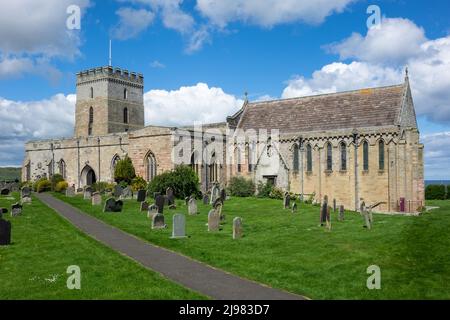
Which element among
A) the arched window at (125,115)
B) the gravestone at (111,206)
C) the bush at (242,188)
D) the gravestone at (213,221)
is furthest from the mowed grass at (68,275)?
the arched window at (125,115)

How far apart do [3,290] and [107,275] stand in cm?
242

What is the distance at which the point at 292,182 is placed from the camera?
38.5m

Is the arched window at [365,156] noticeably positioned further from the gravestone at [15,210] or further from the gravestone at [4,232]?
the gravestone at [4,232]

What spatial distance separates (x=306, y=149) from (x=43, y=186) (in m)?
25.7

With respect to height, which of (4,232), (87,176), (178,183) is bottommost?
(4,232)

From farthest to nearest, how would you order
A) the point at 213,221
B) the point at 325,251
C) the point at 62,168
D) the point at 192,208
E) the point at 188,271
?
the point at 62,168
the point at 192,208
the point at 213,221
the point at 325,251
the point at 188,271

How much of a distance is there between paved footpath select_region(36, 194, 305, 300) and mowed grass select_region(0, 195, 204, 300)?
0.43 m

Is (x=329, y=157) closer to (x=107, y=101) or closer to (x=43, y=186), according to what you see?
(x=43, y=186)

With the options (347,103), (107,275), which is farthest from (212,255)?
(347,103)

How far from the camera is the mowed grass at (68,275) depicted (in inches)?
408

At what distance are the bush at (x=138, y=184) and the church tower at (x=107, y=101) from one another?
18.8m

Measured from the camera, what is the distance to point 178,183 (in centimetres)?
3322

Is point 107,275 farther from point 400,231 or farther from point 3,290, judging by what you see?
point 400,231

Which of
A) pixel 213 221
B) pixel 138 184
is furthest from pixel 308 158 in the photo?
pixel 213 221
